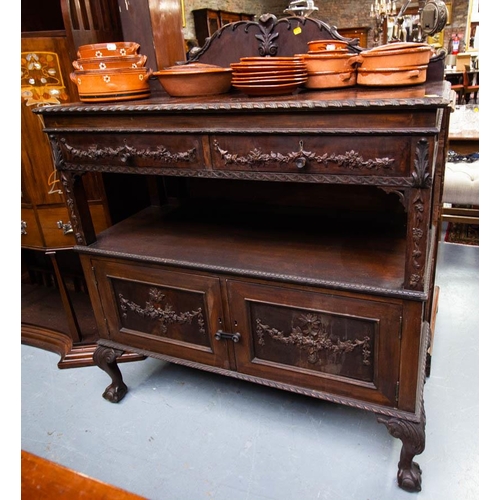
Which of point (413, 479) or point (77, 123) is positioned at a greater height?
point (77, 123)

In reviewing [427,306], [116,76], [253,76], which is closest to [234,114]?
[253,76]

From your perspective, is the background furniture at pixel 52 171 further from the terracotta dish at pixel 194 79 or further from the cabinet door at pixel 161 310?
the terracotta dish at pixel 194 79

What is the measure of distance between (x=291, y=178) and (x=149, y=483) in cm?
120

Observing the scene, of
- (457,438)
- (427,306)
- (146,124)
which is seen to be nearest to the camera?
(146,124)

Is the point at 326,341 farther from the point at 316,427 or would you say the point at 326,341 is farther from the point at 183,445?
the point at 183,445

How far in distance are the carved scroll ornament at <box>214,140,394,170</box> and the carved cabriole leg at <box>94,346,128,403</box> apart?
41.2 inches

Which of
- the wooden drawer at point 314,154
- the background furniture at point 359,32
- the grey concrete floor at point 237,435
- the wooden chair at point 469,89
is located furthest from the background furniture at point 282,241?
the background furniture at point 359,32

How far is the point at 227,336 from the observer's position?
5.31 ft

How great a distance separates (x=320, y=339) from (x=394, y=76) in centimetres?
85

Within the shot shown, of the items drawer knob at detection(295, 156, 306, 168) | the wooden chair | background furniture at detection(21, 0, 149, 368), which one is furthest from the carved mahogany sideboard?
the wooden chair

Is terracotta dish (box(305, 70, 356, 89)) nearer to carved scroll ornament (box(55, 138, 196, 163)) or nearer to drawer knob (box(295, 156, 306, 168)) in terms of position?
drawer knob (box(295, 156, 306, 168))

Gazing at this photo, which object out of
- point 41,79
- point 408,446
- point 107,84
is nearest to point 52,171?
point 41,79

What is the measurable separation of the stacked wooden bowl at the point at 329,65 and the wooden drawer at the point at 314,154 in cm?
28

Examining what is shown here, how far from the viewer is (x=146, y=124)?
56.2 inches
